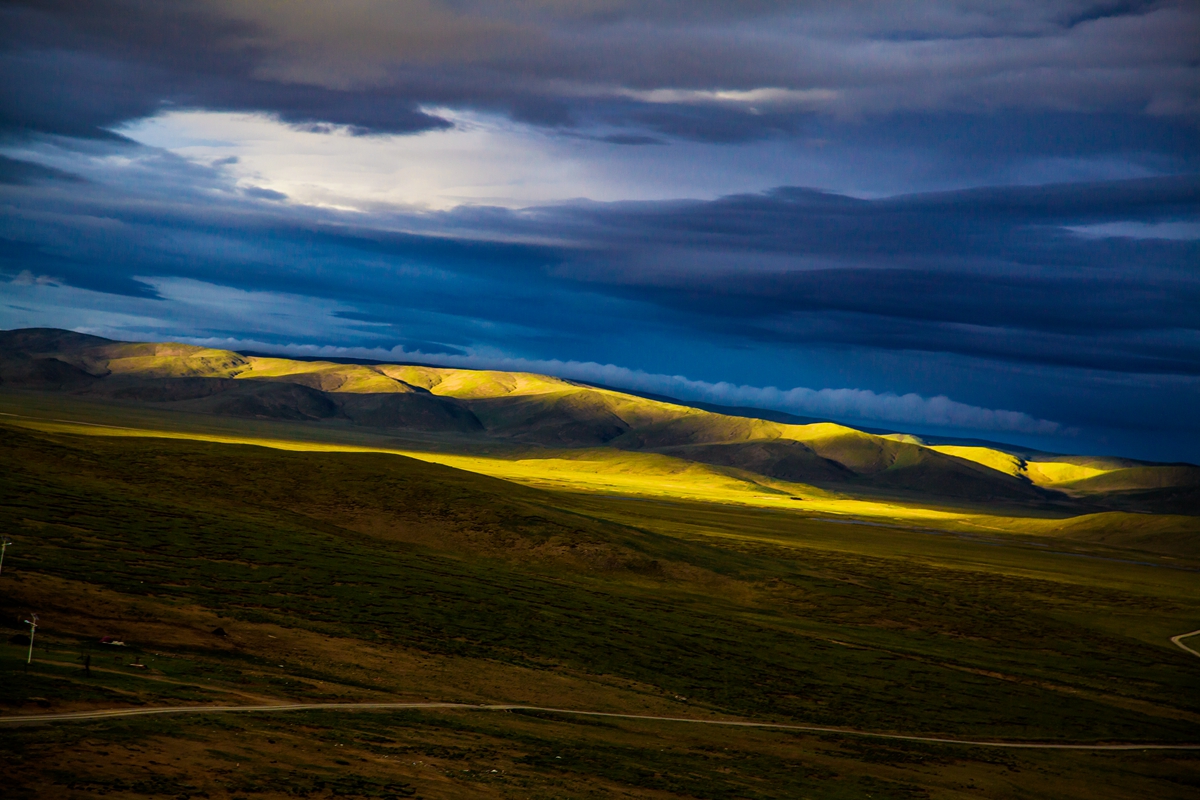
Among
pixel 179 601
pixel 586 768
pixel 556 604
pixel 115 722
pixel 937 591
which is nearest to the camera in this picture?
pixel 115 722

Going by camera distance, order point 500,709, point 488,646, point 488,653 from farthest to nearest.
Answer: point 488,646 < point 488,653 < point 500,709

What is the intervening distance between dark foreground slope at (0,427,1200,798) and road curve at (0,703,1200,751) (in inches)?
42.3

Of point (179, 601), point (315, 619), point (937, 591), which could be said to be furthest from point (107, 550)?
point (937, 591)

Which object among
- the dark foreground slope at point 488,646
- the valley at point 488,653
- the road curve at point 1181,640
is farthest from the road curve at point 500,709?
the road curve at point 1181,640

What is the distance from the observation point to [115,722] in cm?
2700

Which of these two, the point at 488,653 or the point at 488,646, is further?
the point at 488,646

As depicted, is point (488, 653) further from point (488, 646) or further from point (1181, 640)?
point (1181, 640)

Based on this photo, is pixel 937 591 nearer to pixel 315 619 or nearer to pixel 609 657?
pixel 609 657

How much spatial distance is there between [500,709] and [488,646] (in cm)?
1395

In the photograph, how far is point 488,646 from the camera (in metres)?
56.3

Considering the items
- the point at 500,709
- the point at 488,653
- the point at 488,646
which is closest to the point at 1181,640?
the point at 488,646

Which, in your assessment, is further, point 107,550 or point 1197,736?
point 1197,736

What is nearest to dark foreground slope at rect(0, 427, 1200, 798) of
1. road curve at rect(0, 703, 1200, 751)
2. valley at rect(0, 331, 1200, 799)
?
valley at rect(0, 331, 1200, 799)

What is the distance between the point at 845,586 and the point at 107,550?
261 feet
